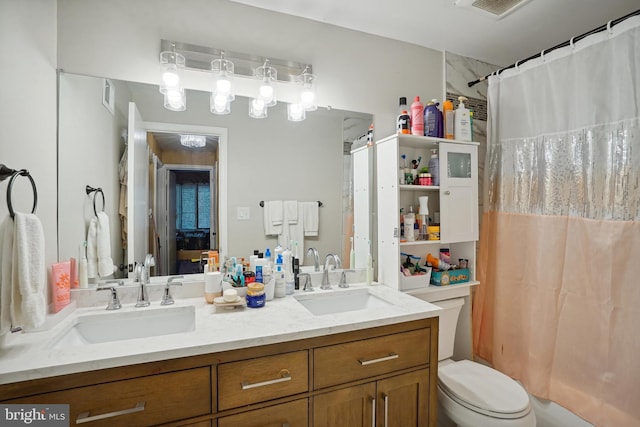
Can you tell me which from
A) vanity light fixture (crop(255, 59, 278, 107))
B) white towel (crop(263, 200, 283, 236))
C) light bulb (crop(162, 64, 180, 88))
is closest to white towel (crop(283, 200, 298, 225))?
white towel (crop(263, 200, 283, 236))

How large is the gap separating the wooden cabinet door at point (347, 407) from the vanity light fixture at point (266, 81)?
1342mm

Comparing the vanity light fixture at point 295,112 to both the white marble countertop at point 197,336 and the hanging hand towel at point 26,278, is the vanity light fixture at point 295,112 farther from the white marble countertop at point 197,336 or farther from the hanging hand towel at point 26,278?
the hanging hand towel at point 26,278

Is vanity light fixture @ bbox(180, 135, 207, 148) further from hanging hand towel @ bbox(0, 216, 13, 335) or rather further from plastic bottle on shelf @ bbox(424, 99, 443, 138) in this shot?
plastic bottle on shelf @ bbox(424, 99, 443, 138)

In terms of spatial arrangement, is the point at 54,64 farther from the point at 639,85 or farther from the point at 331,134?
the point at 639,85

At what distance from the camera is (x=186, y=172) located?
1472 millimetres

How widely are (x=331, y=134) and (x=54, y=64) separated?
1259mm

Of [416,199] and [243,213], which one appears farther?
[416,199]

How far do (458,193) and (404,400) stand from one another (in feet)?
3.63

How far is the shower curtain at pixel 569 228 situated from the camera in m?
1.35

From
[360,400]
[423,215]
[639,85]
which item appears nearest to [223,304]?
[360,400]

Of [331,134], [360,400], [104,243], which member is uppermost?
[331,134]

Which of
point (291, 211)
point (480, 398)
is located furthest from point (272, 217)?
point (480, 398)

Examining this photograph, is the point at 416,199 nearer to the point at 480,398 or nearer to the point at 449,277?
the point at 449,277

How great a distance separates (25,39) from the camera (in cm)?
107
